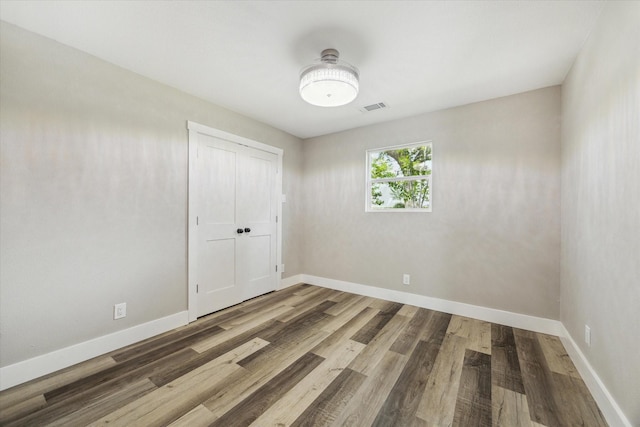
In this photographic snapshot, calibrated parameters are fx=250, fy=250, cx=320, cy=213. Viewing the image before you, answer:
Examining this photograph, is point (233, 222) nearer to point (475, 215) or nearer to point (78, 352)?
point (78, 352)

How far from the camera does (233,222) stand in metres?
3.27

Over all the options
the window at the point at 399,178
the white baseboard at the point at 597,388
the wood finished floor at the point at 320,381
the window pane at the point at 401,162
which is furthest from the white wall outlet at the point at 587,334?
the window pane at the point at 401,162

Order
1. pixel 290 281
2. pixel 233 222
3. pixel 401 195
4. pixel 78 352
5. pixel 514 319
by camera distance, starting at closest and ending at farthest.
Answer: pixel 78 352 → pixel 514 319 → pixel 233 222 → pixel 401 195 → pixel 290 281

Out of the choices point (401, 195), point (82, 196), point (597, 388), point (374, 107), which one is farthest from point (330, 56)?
point (597, 388)

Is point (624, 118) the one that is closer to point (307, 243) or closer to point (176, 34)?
point (176, 34)

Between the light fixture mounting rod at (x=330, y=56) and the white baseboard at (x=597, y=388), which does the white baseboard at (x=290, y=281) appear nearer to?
the light fixture mounting rod at (x=330, y=56)

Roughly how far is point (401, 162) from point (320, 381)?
2831 mm

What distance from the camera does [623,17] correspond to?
4.47ft

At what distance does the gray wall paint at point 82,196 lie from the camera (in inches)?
69.3

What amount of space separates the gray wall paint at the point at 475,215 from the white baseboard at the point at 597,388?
57cm

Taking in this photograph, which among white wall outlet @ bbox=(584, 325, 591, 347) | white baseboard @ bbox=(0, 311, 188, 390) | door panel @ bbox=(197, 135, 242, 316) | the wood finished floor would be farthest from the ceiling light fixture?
white baseboard @ bbox=(0, 311, 188, 390)

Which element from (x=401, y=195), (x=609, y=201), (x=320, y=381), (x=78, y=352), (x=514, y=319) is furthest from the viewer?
(x=401, y=195)

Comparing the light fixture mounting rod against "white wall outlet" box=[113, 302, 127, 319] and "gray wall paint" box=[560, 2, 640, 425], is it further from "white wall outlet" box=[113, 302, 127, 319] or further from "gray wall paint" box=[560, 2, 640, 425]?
"white wall outlet" box=[113, 302, 127, 319]

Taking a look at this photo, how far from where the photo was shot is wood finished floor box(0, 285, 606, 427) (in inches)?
58.0
